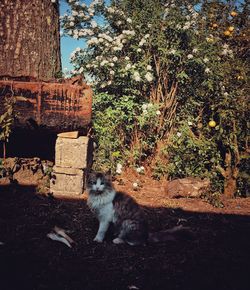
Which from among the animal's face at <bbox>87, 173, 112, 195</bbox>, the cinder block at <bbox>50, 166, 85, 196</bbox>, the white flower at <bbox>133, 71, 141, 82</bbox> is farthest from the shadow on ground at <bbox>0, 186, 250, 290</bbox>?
the white flower at <bbox>133, 71, 141, 82</bbox>

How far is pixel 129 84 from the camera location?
5926 millimetres

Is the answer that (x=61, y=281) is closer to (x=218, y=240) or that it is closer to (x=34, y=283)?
(x=34, y=283)

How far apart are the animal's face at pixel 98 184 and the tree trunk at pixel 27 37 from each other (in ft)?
6.49

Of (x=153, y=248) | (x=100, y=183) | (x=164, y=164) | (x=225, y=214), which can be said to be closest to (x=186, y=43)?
(x=164, y=164)

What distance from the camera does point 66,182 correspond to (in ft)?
14.2

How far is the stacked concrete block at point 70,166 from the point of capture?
14.0ft

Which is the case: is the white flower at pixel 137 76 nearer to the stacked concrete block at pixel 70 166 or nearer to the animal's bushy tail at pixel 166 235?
the stacked concrete block at pixel 70 166

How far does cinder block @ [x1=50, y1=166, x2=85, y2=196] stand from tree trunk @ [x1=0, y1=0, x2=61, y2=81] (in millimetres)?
1439

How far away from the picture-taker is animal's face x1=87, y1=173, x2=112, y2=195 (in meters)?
3.40

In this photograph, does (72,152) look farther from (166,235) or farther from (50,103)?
(166,235)

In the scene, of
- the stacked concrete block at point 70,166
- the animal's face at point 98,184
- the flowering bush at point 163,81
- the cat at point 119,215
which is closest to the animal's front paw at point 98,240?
the cat at point 119,215

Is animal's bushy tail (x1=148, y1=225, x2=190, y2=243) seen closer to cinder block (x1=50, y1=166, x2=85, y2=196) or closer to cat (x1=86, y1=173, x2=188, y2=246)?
cat (x1=86, y1=173, x2=188, y2=246)

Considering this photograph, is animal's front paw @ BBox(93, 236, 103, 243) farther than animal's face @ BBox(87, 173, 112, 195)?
No

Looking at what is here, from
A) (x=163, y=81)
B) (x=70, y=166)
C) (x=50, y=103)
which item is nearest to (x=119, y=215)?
(x=70, y=166)
